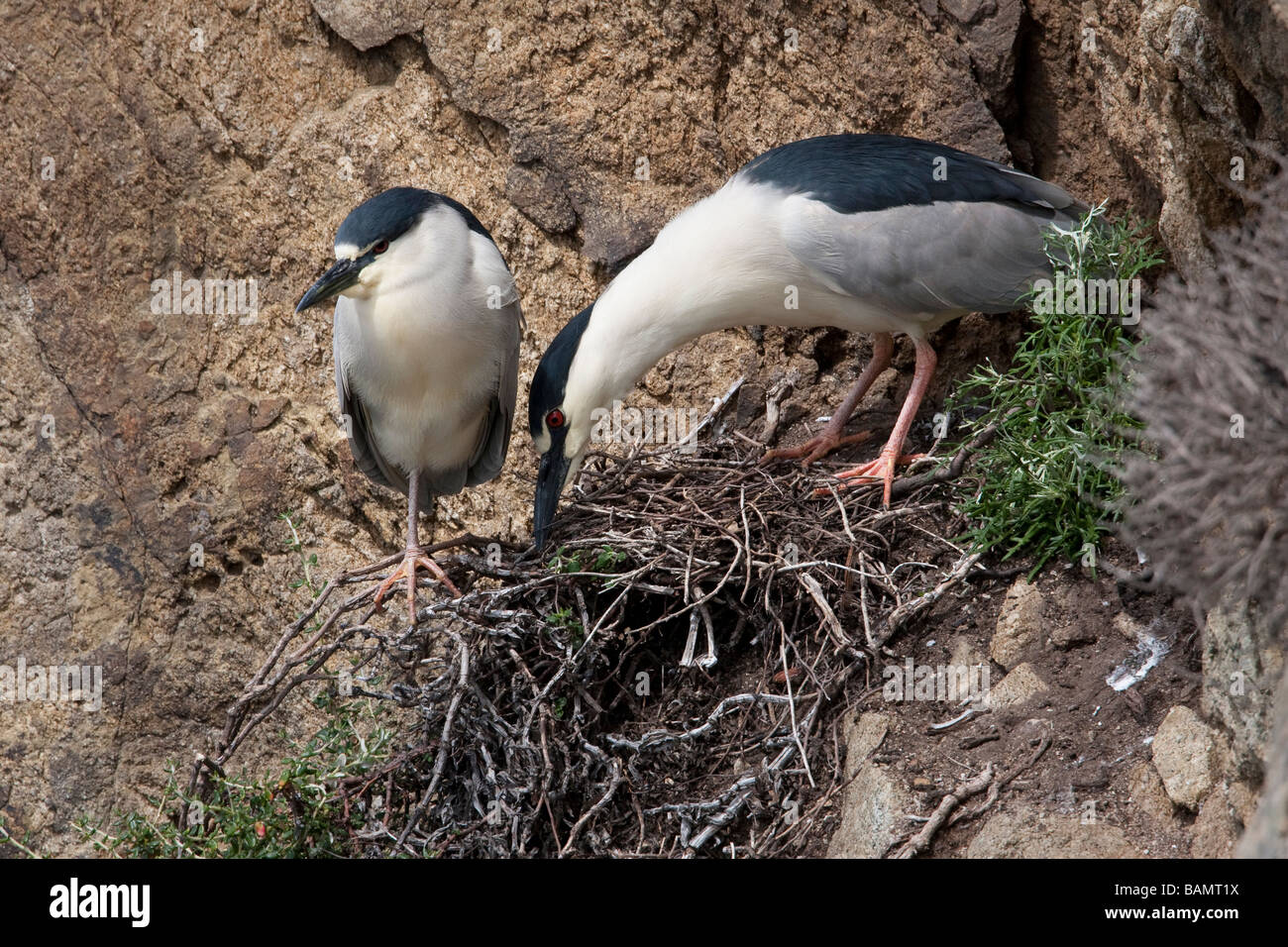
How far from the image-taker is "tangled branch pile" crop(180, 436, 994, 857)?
4.16 m

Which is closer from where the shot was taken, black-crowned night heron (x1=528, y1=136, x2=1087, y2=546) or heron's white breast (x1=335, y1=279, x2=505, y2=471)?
heron's white breast (x1=335, y1=279, x2=505, y2=471)

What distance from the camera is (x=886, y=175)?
4820 millimetres

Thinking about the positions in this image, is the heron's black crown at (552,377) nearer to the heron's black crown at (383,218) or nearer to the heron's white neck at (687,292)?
the heron's white neck at (687,292)

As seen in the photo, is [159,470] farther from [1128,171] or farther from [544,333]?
[1128,171]

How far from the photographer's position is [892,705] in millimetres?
4160

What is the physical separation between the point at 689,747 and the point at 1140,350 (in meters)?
1.95

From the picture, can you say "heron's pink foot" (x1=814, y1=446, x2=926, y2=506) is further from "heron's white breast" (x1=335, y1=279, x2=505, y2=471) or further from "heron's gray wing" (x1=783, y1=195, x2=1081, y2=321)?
"heron's white breast" (x1=335, y1=279, x2=505, y2=471)

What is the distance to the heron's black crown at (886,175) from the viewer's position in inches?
188

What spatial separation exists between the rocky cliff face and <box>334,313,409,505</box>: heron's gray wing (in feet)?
2.49

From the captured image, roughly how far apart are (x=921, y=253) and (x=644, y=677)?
Answer: 1.88 meters

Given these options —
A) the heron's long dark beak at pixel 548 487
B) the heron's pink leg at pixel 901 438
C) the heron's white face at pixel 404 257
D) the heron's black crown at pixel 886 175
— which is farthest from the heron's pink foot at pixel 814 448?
the heron's white face at pixel 404 257

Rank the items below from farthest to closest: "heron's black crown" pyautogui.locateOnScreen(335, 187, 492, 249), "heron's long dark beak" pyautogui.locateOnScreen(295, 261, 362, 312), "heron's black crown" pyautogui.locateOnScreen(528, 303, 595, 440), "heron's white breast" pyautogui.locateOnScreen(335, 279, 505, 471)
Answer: "heron's black crown" pyautogui.locateOnScreen(528, 303, 595, 440)
"heron's white breast" pyautogui.locateOnScreen(335, 279, 505, 471)
"heron's black crown" pyautogui.locateOnScreen(335, 187, 492, 249)
"heron's long dark beak" pyautogui.locateOnScreen(295, 261, 362, 312)

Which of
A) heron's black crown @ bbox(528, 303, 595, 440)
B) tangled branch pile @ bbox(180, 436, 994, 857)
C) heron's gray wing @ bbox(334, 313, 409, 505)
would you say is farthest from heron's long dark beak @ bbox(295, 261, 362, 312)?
tangled branch pile @ bbox(180, 436, 994, 857)

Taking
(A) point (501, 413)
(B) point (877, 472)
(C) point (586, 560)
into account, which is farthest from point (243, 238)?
(B) point (877, 472)
